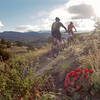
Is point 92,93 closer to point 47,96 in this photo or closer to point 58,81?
point 47,96

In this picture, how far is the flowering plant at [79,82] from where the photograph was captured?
300cm

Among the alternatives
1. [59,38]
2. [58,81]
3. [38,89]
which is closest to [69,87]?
[38,89]

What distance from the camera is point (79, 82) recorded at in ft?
10.3

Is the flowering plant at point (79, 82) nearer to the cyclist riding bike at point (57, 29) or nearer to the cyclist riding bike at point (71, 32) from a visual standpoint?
the cyclist riding bike at point (57, 29)

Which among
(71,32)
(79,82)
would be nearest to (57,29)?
(71,32)

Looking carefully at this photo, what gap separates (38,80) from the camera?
11.8 ft

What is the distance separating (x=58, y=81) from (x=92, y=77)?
151cm

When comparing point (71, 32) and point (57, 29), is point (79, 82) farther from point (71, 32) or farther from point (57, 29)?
point (71, 32)


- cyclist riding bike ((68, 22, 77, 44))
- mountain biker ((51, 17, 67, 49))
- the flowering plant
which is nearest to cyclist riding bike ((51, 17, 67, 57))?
mountain biker ((51, 17, 67, 49))

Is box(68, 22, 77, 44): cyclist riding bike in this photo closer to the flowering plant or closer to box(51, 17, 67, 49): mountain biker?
box(51, 17, 67, 49): mountain biker

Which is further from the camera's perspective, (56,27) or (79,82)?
(56,27)

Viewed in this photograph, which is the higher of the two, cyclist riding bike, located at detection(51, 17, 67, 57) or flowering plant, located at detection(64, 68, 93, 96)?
cyclist riding bike, located at detection(51, 17, 67, 57)

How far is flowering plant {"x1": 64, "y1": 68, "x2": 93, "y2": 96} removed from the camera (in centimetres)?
300

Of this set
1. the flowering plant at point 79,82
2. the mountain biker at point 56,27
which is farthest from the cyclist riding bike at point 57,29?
the flowering plant at point 79,82
